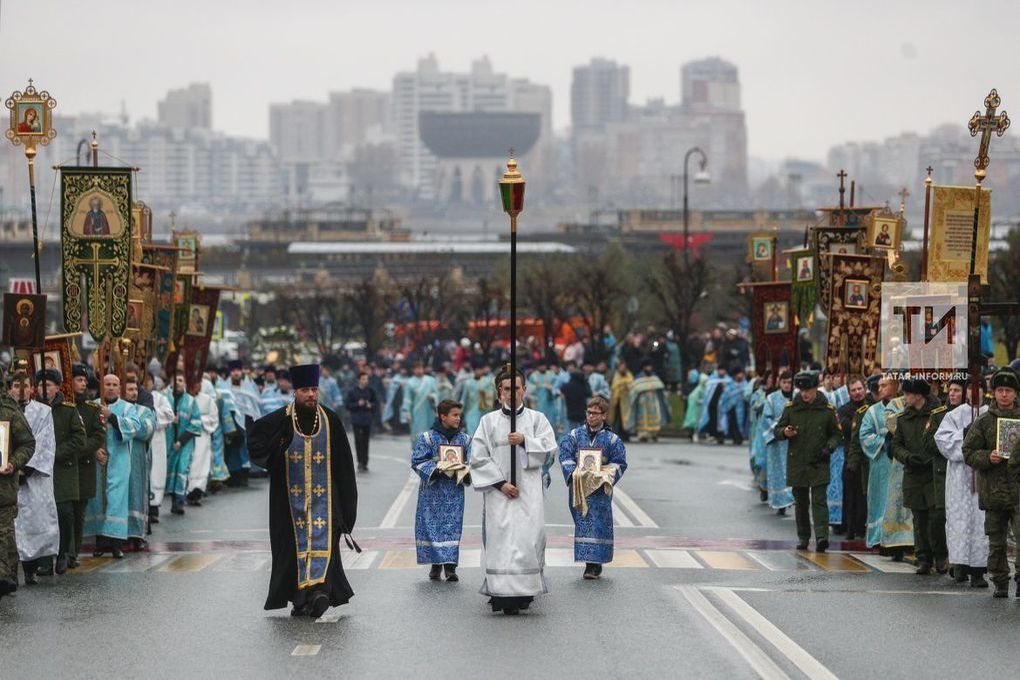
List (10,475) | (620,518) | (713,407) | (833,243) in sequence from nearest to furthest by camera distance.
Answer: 1. (10,475)
2. (620,518)
3. (833,243)
4. (713,407)

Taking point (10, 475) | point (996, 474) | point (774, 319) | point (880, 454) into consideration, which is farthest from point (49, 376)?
point (774, 319)

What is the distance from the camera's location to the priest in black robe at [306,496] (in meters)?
14.6

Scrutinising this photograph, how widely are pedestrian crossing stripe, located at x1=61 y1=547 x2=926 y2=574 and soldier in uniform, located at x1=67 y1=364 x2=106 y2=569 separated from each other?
0.29m

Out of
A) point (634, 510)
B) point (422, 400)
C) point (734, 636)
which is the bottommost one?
point (422, 400)

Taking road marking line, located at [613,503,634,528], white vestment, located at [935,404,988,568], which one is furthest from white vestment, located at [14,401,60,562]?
road marking line, located at [613,503,634,528]

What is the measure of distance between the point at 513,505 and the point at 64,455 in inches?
165

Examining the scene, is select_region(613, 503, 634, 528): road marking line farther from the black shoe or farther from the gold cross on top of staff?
the black shoe

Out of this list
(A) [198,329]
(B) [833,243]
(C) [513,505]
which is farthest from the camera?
(A) [198,329]

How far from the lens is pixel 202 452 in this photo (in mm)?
26172

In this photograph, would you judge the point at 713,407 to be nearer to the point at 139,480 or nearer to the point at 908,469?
the point at 139,480

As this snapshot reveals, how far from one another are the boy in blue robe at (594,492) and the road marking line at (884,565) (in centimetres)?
234

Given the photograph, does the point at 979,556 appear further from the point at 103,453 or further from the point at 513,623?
the point at 103,453

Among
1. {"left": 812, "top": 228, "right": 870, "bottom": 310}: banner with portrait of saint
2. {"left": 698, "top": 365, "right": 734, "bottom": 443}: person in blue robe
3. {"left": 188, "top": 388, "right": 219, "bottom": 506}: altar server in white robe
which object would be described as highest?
{"left": 812, "top": 228, "right": 870, "bottom": 310}: banner with portrait of saint

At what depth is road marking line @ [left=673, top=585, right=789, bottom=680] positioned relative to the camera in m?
12.2
